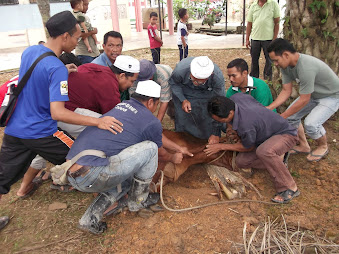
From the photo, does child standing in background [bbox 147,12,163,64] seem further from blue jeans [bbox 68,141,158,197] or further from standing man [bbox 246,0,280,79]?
blue jeans [bbox 68,141,158,197]

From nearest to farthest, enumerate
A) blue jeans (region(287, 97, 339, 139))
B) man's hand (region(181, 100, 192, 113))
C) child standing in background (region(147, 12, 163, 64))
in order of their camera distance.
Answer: blue jeans (region(287, 97, 339, 139)), man's hand (region(181, 100, 192, 113)), child standing in background (region(147, 12, 163, 64))

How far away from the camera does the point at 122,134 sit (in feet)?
8.95

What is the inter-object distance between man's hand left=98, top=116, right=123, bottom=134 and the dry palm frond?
4.74 ft

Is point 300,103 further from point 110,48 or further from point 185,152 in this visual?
point 110,48

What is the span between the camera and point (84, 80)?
121 inches

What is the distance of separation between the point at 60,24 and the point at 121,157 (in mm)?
1223

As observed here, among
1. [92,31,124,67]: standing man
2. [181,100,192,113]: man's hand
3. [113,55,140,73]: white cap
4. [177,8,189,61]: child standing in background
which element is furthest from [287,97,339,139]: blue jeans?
[177,8,189,61]: child standing in background

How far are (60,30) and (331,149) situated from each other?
12.2 ft

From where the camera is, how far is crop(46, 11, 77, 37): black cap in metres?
2.49

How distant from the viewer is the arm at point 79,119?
2475 mm

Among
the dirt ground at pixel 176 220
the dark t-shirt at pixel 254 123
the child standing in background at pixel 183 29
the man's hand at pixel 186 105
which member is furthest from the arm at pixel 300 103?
the child standing in background at pixel 183 29

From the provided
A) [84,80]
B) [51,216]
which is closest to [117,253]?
[51,216]

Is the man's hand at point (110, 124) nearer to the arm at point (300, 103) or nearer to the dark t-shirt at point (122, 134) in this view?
the dark t-shirt at point (122, 134)

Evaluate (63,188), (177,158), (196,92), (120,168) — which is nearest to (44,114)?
(120,168)
